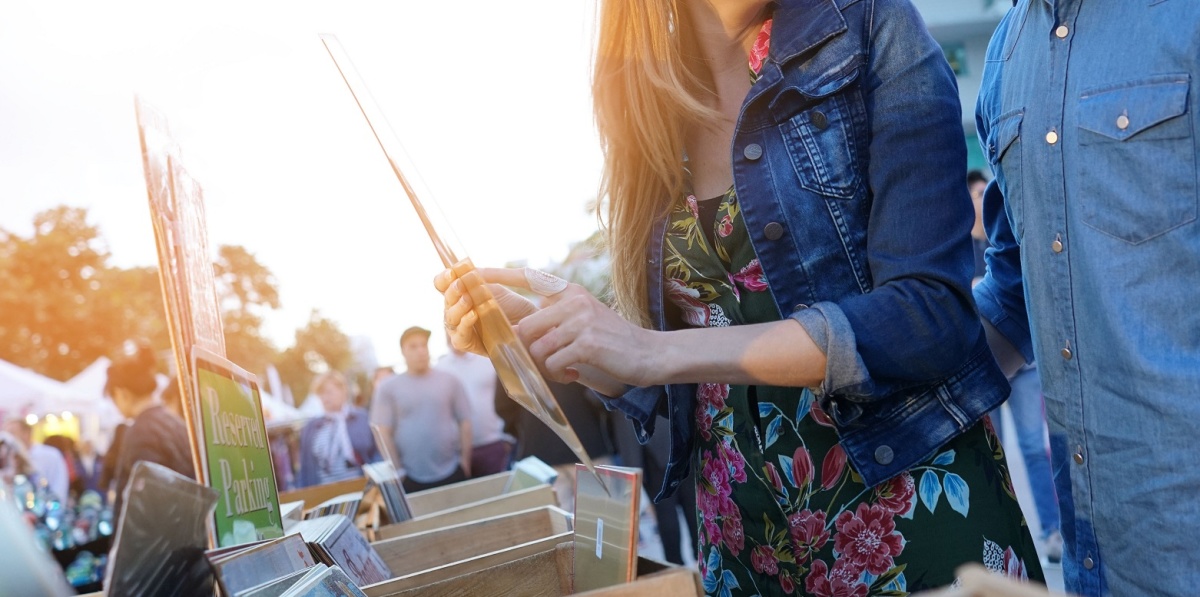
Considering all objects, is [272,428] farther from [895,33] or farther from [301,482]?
[895,33]

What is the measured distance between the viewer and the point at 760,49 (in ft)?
4.16

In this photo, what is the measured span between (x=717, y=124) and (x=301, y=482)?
7764 mm

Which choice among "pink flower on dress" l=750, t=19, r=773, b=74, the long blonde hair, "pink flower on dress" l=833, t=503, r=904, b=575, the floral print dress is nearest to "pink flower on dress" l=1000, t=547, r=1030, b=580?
A: the floral print dress

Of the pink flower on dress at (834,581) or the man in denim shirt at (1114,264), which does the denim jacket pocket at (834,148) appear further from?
the pink flower on dress at (834,581)

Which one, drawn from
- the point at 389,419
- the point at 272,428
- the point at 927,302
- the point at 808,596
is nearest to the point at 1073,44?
the point at 927,302

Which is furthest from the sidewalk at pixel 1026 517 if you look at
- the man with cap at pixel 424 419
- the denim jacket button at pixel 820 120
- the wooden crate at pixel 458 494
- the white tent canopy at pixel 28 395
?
the white tent canopy at pixel 28 395

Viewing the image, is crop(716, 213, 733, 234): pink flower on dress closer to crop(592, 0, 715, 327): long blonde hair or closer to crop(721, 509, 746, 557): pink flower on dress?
crop(592, 0, 715, 327): long blonde hair

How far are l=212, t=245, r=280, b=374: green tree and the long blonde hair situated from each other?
1919 centimetres

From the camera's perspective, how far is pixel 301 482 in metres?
8.27

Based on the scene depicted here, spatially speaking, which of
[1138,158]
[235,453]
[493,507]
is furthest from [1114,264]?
[493,507]

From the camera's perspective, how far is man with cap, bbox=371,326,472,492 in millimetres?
5805

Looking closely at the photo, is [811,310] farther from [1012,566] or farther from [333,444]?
[333,444]

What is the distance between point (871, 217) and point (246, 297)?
21.5 m

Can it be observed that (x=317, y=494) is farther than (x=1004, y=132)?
Yes
